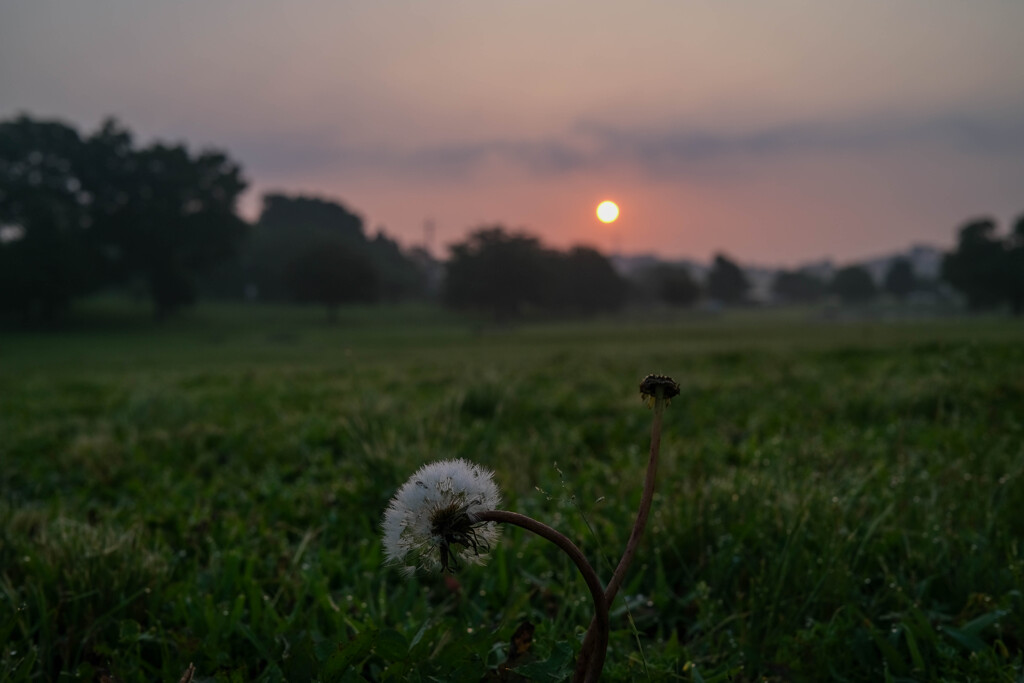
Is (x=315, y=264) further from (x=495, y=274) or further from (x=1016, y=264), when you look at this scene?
(x=1016, y=264)

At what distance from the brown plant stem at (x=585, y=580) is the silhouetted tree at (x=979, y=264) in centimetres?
6924

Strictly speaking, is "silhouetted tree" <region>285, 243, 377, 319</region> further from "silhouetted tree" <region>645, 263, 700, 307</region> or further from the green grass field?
the green grass field

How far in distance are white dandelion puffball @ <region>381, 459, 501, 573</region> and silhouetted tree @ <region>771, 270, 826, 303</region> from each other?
150 m

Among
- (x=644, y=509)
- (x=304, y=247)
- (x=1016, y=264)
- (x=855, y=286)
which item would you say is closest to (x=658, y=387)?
(x=644, y=509)

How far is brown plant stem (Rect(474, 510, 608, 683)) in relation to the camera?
37.5 inches

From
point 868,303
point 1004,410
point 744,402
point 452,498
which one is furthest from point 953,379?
point 868,303

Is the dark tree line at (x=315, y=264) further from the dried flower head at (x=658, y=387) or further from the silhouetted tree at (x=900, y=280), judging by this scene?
the silhouetted tree at (x=900, y=280)

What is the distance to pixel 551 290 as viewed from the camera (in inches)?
2645

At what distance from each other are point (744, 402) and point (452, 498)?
17.3 feet

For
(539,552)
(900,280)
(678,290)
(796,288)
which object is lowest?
(539,552)

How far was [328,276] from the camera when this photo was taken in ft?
189

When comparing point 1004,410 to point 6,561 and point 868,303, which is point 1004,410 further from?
point 868,303

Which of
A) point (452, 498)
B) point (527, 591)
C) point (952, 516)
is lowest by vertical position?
point (527, 591)

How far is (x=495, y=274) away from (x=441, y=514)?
61750 millimetres
